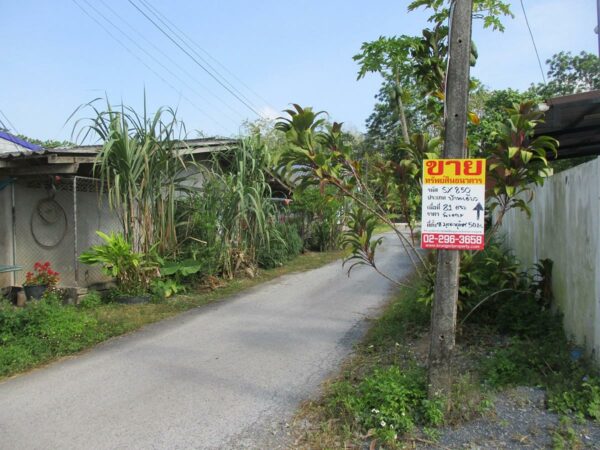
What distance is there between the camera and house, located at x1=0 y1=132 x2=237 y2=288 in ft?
26.8

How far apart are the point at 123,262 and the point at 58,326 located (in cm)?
200

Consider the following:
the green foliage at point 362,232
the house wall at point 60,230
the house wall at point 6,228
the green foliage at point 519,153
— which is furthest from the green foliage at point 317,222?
the green foliage at point 519,153

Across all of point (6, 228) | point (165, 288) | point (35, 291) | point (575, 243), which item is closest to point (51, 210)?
point (6, 228)

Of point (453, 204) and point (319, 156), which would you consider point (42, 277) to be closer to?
point (319, 156)

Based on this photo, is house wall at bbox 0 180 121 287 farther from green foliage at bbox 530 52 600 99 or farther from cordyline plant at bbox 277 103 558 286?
green foliage at bbox 530 52 600 99

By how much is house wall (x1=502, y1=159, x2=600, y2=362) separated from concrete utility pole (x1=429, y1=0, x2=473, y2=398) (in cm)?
122

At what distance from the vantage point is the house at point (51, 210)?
8.18 m

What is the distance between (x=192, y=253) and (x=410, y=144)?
5.76 metres

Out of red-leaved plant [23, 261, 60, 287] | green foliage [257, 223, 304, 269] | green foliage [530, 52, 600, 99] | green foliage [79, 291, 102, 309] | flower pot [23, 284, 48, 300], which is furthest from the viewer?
green foliage [530, 52, 600, 99]

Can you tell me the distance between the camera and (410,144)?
15.2ft

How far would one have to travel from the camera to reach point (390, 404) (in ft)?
12.1

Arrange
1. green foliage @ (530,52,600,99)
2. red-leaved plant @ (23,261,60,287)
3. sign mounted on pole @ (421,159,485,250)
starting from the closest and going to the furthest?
sign mounted on pole @ (421,159,485,250), red-leaved plant @ (23,261,60,287), green foliage @ (530,52,600,99)

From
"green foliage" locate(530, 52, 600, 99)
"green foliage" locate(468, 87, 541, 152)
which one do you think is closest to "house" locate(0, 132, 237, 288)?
"green foliage" locate(468, 87, 541, 152)

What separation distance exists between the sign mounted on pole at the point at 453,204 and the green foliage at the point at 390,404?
3.68 ft
